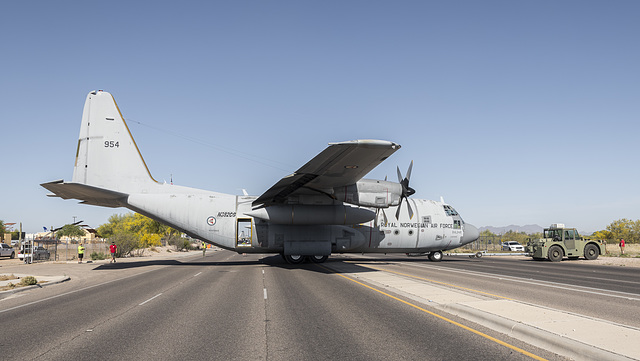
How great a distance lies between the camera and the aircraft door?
2628 cm

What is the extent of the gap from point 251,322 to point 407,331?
343 centimetres

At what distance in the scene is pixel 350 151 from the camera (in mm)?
17375

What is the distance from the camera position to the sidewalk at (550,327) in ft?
20.7

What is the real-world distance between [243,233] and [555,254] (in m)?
26.8

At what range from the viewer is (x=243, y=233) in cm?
2633

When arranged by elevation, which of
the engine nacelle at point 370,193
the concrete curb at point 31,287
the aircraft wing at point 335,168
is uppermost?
the aircraft wing at point 335,168

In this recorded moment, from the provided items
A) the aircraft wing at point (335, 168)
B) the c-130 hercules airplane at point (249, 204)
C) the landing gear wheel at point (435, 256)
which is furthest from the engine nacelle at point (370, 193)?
the landing gear wheel at point (435, 256)

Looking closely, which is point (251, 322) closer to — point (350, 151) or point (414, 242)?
point (350, 151)

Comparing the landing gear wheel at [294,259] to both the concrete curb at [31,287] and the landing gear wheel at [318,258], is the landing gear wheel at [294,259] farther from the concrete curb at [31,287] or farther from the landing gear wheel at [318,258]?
the concrete curb at [31,287]

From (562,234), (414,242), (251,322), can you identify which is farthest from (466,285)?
(562,234)

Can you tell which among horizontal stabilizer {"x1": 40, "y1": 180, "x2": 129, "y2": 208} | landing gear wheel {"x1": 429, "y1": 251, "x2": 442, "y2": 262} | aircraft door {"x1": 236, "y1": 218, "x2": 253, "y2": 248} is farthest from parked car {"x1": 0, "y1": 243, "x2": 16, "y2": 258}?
landing gear wheel {"x1": 429, "y1": 251, "x2": 442, "y2": 262}

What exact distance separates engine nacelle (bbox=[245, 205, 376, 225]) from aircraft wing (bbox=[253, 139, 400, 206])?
75cm

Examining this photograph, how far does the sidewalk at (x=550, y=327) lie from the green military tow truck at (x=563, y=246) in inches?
1072

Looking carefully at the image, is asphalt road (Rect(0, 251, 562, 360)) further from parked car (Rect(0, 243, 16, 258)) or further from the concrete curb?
parked car (Rect(0, 243, 16, 258))
